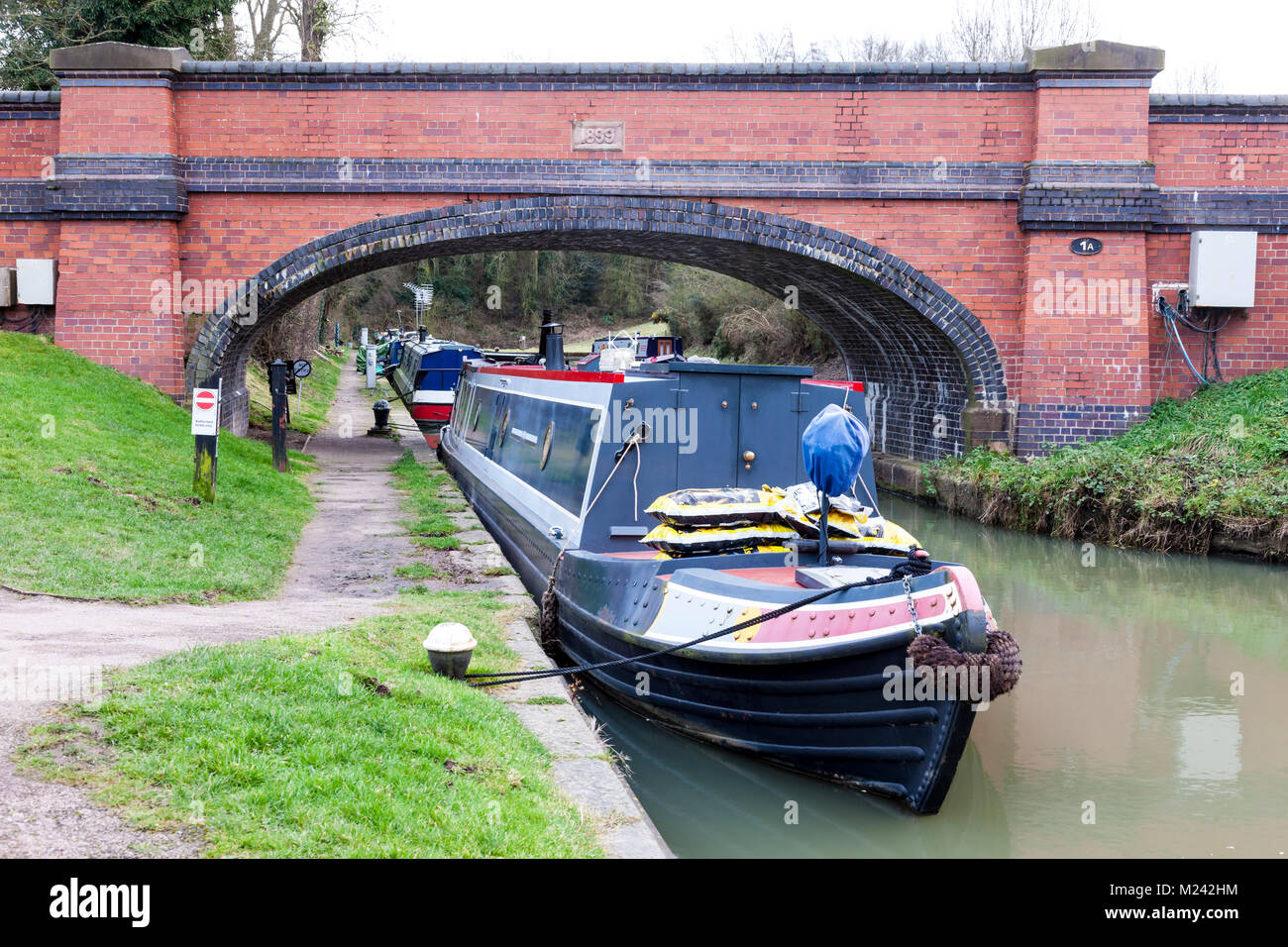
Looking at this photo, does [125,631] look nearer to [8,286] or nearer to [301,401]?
[8,286]

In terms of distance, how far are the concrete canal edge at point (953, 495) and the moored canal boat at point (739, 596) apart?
17.7 ft

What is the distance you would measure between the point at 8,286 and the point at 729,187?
27.9 feet

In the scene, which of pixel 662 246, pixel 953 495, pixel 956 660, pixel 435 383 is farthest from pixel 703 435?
pixel 435 383

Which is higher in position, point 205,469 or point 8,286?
point 8,286

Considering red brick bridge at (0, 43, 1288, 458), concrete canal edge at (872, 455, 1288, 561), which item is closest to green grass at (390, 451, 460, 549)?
red brick bridge at (0, 43, 1288, 458)

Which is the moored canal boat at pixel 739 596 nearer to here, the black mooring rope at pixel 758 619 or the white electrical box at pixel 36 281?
the black mooring rope at pixel 758 619

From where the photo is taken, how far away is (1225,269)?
13375mm

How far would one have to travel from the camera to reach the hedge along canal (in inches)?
421

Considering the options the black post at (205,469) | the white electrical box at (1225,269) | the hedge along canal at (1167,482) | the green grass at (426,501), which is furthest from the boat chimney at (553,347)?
the white electrical box at (1225,269)

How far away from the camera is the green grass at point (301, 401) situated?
1820cm

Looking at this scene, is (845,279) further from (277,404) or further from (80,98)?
(80,98)

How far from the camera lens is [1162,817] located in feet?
16.9
